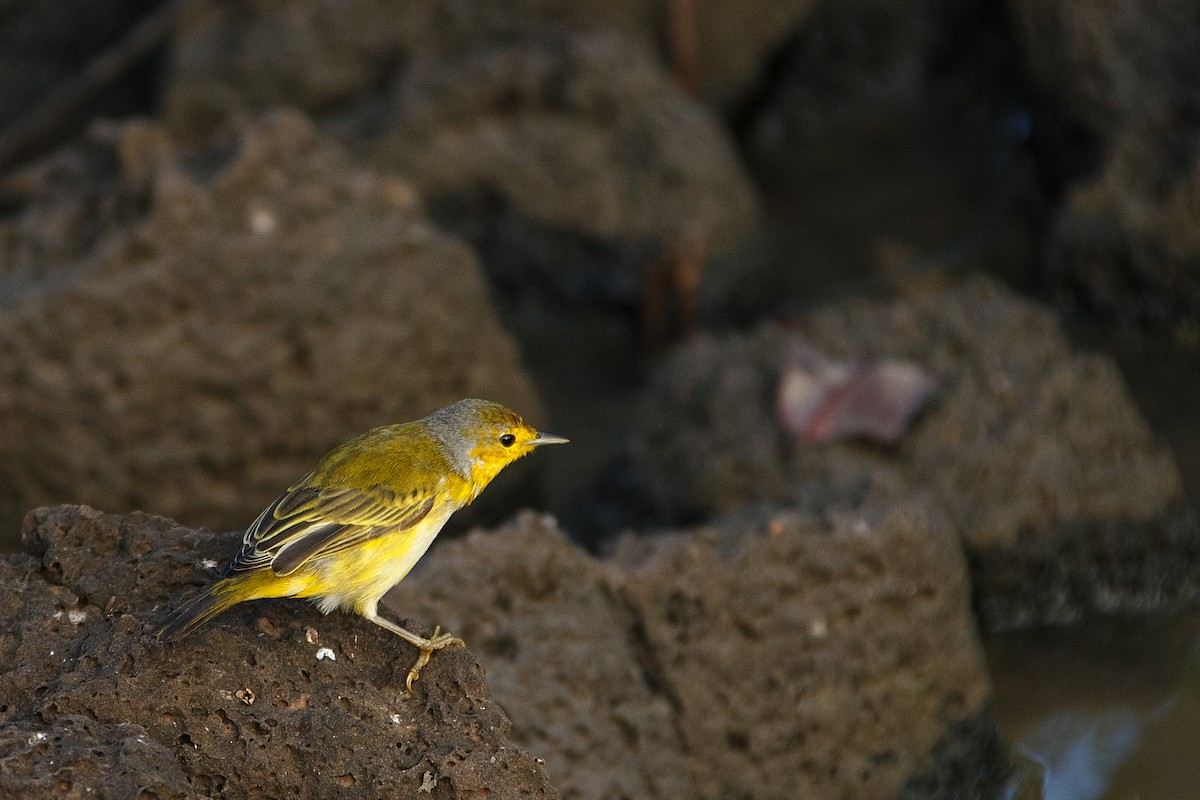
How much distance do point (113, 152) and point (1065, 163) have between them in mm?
5448

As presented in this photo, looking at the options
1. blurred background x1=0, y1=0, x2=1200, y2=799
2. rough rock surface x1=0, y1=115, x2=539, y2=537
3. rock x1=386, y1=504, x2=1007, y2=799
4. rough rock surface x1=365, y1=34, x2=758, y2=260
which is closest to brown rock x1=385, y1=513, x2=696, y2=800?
rock x1=386, y1=504, x2=1007, y2=799

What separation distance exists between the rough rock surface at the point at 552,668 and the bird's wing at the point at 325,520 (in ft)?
0.51

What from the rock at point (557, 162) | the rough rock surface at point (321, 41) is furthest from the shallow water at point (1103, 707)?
the rough rock surface at point (321, 41)

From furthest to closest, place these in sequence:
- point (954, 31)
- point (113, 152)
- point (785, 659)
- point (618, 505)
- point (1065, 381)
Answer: point (954, 31) < point (113, 152) < point (618, 505) < point (1065, 381) < point (785, 659)

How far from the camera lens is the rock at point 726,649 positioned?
4.53m

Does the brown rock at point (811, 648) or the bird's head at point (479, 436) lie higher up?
the bird's head at point (479, 436)

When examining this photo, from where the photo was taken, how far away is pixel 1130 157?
25.8ft

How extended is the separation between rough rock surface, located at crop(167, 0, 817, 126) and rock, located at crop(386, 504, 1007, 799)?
5188mm

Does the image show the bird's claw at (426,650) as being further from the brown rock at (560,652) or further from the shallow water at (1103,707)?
the shallow water at (1103,707)


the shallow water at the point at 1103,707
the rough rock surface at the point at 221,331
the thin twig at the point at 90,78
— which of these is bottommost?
the shallow water at the point at 1103,707

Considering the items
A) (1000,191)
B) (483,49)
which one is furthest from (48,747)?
(1000,191)

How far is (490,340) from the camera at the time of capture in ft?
24.2

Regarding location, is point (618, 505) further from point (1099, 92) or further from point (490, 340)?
point (1099, 92)

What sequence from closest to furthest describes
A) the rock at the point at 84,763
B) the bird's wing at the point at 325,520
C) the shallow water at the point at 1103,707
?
the rock at the point at 84,763 < the bird's wing at the point at 325,520 < the shallow water at the point at 1103,707
